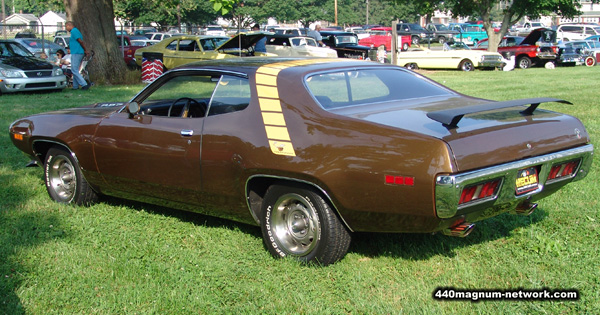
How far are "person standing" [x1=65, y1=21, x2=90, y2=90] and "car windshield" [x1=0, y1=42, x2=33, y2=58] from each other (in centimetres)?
142

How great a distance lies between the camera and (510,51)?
29938 mm

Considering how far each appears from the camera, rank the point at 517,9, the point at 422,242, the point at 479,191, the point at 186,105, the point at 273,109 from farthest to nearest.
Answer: the point at 517,9 → the point at 186,105 → the point at 422,242 → the point at 273,109 → the point at 479,191

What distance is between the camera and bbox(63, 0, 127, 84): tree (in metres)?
17.5

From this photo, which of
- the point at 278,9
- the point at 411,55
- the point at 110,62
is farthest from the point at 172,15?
the point at 110,62

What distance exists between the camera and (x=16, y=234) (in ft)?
16.3

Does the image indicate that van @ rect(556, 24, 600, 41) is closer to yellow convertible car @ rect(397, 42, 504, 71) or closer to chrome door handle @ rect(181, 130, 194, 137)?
yellow convertible car @ rect(397, 42, 504, 71)

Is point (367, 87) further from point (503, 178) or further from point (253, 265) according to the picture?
point (253, 265)

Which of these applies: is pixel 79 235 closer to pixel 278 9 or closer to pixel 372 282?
pixel 372 282

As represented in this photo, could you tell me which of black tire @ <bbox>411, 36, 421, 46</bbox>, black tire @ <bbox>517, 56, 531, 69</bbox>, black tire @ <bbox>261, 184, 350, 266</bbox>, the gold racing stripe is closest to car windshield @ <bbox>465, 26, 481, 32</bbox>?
black tire @ <bbox>411, 36, 421, 46</bbox>

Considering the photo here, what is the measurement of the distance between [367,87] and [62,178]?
312 centimetres

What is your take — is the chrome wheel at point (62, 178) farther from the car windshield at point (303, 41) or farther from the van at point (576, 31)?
the van at point (576, 31)

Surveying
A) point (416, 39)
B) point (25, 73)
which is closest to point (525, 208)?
point (25, 73)

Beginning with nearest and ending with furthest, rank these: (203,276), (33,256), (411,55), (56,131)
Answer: (203,276) → (33,256) → (56,131) → (411,55)

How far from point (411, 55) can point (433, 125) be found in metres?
23.9
